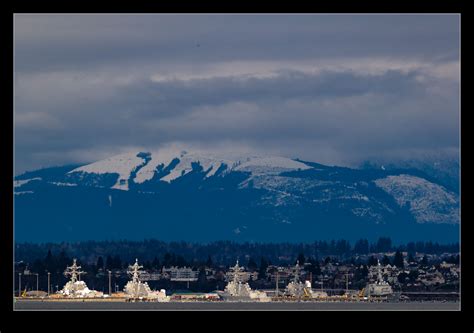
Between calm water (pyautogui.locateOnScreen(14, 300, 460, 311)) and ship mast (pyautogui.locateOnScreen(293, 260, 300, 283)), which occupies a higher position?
ship mast (pyautogui.locateOnScreen(293, 260, 300, 283))

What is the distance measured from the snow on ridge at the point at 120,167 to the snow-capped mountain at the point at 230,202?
87 mm

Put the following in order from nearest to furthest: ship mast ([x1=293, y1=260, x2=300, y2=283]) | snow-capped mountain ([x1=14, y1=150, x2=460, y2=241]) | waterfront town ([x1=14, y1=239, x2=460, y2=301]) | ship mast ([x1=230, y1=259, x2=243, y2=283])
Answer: ship mast ([x1=230, y1=259, x2=243, y2=283])
waterfront town ([x1=14, y1=239, x2=460, y2=301])
ship mast ([x1=293, y1=260, x2=300, y2=283])
snow-capped mountain ([x1=14, y1=150, x2=460, y2=241])

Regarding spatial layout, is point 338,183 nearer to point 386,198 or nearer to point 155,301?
point 386,198

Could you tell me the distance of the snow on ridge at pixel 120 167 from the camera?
11881 cm

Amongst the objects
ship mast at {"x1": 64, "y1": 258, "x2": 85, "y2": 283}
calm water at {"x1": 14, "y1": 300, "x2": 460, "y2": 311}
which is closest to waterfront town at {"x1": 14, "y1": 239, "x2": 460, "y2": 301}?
ship mast at {"x1": 64, "y1": 258, "x2": 85, "y2": 283}

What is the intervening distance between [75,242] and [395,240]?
18.2 metres

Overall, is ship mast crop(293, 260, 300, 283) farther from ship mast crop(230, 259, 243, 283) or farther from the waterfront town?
ship mast crop(230, 259, 243, 283)

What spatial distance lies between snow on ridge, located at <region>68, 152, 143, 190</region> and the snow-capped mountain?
87mm

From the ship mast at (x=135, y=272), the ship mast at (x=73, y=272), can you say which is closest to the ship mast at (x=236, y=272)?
the ship mast at (x=135, y=272)

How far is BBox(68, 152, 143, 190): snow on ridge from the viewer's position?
11881 cm

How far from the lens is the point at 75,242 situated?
333ft
